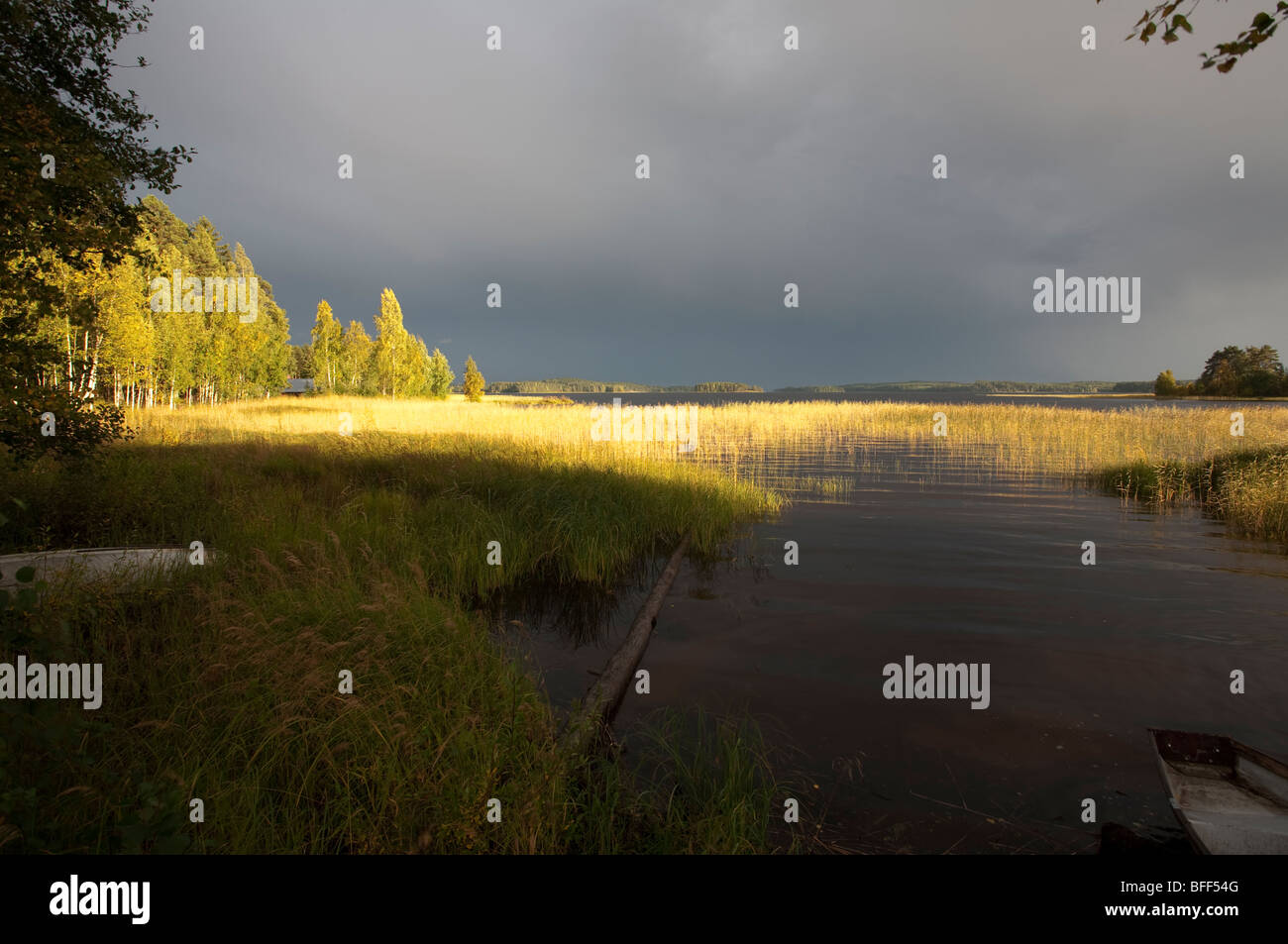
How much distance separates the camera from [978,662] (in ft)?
24.1

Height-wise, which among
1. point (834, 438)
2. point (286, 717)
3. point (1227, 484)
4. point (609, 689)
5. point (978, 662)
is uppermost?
point (834, 438)

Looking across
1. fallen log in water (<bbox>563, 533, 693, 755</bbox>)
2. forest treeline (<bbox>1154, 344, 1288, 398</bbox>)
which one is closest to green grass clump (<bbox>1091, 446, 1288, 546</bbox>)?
fallen log in water (<bbox>563, 533, 693, 755</bbox>)

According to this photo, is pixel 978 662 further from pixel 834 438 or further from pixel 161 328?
pixel 161 328

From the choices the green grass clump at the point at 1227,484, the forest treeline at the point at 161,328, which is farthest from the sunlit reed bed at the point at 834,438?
the forest treeline at the point at 161,328

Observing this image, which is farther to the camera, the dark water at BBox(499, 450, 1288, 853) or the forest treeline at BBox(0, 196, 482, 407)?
the forest treeline at BBox(0, 196, 482, 407)

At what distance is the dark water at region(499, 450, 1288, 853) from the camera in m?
4.68

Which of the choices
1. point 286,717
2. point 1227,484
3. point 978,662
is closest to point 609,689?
point 286,717

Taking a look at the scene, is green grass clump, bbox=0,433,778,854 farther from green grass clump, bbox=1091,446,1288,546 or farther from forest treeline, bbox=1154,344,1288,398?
forest treeline, bbox=1154,344,1288,398

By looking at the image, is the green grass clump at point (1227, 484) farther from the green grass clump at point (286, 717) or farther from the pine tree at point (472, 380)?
the pine tree at point (472, 380)

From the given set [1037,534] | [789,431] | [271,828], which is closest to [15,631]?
[271,828]

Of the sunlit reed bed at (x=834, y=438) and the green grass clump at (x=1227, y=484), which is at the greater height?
the sunlit reed bed at (x=834, y=438)

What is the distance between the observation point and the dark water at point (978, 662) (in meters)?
4.68

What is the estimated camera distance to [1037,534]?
44.7ft

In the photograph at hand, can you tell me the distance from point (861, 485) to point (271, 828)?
19.3 m
